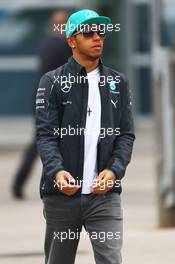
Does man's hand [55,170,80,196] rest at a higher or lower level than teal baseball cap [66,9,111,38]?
→ lower

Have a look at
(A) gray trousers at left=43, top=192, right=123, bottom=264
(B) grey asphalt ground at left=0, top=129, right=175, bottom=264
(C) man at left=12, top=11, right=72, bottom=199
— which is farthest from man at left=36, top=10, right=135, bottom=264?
(C) man at left=12, top=11, right=72, bottom=199

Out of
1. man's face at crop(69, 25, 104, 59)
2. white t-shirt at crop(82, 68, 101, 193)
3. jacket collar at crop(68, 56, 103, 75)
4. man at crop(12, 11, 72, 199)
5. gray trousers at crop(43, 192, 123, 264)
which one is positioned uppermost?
man at crop(12, 11, 72, 199)

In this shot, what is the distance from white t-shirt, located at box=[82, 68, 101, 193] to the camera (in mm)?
6242

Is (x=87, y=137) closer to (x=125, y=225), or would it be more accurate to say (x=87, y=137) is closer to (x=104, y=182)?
(x=104, y=182)

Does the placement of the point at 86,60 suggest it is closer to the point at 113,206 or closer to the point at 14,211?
the point at 113,206

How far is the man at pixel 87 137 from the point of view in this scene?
6234mm

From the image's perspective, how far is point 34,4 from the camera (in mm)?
21094

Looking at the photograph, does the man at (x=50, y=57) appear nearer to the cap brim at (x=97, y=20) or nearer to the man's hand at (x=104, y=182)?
the cap brim at (x=97, y=20)

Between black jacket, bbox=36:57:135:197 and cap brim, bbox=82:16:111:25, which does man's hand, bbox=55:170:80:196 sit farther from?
cap brim, bbox=82:16:111:25

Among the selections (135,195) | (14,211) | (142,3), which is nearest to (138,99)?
(142,3)

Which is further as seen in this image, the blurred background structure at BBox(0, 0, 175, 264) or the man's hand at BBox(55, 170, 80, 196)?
the blurred background structure at BBox(0, 0, 175, 264)

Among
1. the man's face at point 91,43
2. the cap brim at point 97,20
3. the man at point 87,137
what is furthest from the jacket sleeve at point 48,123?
the cap brim at point 97,20

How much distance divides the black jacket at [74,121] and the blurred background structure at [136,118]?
2.31 metres

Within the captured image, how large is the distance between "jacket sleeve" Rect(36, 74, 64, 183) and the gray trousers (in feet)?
0.66
